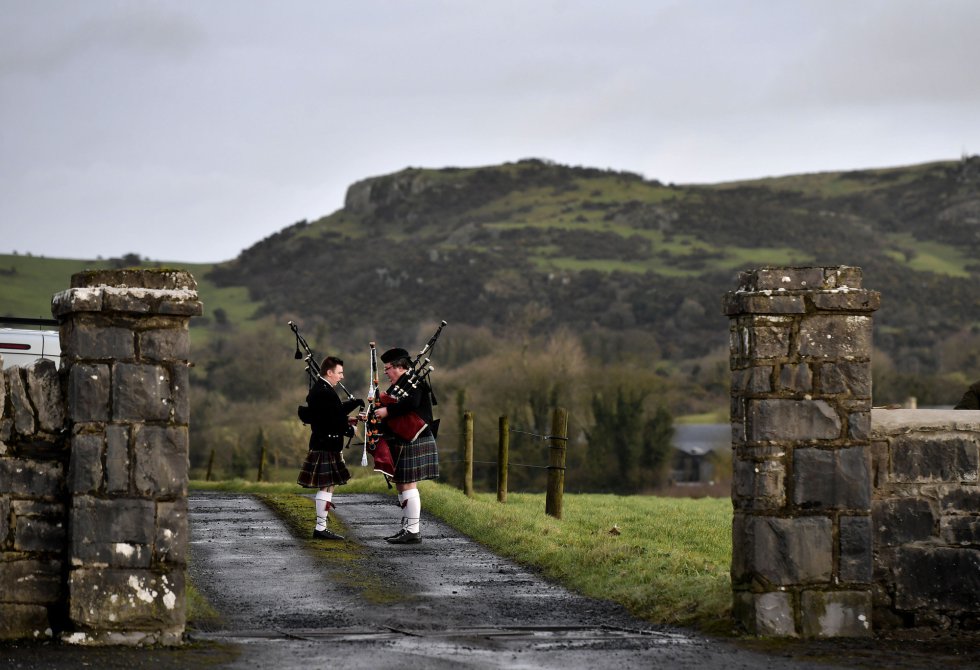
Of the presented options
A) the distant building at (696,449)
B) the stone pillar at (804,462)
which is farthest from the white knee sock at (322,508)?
the distant building at (696,449)

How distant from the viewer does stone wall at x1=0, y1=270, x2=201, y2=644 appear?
8.21 metres

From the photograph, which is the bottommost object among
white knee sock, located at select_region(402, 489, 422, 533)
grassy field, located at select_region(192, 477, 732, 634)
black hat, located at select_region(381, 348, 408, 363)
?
grassy field, located at select_region(192, 477, 732, 634)

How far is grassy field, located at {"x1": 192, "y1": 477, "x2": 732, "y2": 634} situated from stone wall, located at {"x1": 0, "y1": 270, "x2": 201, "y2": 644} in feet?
11.8

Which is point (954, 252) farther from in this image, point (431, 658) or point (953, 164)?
point (431, 658)

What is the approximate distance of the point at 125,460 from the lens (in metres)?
8.26

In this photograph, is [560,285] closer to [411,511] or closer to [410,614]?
[411,511]

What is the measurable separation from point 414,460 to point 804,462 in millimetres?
5535

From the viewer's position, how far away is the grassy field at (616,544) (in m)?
10.0

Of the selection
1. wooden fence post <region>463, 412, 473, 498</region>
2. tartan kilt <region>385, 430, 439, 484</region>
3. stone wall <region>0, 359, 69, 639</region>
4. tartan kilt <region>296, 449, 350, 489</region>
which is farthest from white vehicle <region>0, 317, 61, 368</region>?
stone wall <region>0, 359, 69, 639</region>

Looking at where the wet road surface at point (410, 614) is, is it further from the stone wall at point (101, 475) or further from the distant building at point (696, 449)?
the distant building at point (696, 449)

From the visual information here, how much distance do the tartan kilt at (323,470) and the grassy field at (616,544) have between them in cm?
125

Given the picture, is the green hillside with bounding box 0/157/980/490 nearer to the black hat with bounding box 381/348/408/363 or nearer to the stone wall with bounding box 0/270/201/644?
the black hat with bounding box 381/348/408/363

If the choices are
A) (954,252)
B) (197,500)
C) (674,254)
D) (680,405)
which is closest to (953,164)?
(954,252)

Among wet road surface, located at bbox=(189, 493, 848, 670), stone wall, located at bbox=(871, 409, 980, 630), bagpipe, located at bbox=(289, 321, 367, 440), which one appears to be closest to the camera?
wet road surface, located at bbox=(189, 493, 848, 670)
